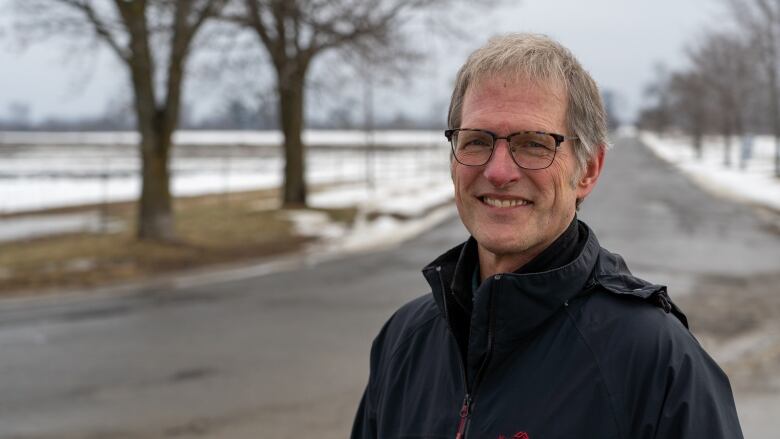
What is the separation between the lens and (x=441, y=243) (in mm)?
15062

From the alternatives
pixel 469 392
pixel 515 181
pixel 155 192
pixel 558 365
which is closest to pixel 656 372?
pixel 558 365

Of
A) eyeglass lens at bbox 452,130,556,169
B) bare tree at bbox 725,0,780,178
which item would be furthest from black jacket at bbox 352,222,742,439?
bare tree at bbox 725,0,780,178

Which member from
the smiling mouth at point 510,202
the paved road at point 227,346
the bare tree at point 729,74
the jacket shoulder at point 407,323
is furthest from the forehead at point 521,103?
the bare tree at point 729,74

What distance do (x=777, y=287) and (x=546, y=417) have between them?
987cm

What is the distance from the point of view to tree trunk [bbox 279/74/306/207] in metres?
21.3

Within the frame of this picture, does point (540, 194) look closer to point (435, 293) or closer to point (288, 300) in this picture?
point (435, 293)

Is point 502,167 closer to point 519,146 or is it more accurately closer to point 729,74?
point 519,146

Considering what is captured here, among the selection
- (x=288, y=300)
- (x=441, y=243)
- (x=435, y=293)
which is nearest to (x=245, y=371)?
(x=288, y=300)

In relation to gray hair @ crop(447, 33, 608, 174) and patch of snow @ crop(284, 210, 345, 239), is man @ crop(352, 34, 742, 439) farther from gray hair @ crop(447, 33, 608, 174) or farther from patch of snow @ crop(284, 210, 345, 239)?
patch of snow @ crop(284, 210, 345, 239)

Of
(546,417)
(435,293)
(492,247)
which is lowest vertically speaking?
(546,417)

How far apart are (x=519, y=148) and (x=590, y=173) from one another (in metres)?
0.28

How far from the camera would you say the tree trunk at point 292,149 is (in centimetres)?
2128

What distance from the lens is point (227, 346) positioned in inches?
313

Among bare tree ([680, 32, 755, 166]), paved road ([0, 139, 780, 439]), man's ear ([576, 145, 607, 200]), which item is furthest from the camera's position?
bare tree ([680, 32, 755, 166])
